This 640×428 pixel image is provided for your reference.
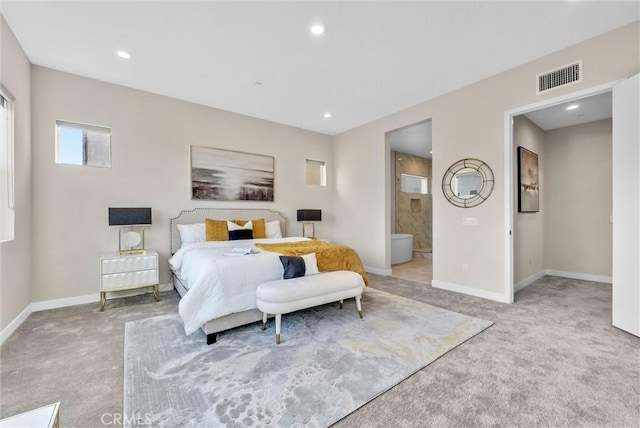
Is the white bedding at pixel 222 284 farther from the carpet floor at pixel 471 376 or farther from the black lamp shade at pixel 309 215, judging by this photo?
the black lamp shade at pixel 309 215

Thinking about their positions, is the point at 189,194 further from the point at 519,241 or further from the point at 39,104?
the point at 519,241

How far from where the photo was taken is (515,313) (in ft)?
10.5

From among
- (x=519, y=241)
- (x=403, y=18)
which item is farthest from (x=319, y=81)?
(x=519, y=241)

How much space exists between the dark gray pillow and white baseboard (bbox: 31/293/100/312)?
9.33ft

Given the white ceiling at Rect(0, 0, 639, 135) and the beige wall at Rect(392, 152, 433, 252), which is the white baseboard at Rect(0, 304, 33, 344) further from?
A: the beige wall at Rect(392, 152, 433, 252)

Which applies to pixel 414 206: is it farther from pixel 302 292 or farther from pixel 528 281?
pixel 302 292

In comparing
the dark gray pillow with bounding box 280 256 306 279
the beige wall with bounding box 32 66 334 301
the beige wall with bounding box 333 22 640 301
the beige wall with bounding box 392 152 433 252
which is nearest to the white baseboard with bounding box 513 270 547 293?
the beige wall with bounding box 333 22 640 301

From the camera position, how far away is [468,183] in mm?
3994

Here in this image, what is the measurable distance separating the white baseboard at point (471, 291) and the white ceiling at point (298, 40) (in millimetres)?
2989

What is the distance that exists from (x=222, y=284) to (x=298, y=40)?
264 cm

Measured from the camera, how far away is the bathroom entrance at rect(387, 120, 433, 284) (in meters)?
6.48

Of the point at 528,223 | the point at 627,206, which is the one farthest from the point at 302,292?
the point at 528,223

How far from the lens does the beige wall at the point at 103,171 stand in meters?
3.44

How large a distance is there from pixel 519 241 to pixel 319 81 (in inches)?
159
